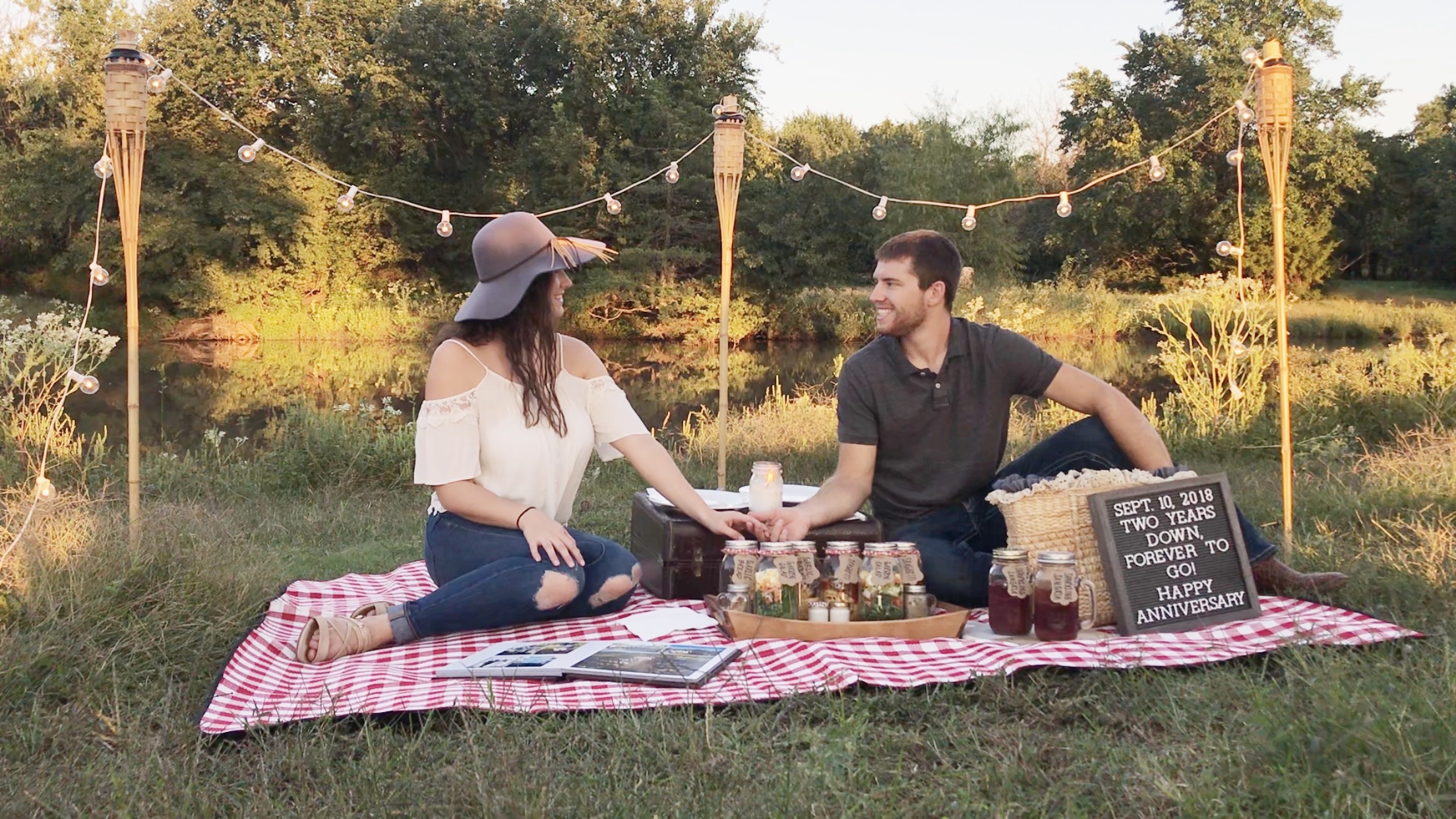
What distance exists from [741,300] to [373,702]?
2285 cm

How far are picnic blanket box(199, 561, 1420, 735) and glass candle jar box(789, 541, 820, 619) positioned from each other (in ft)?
0.56

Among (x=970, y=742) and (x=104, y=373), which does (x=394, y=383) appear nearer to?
(x=104, y=373)

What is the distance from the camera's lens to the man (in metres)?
3.78

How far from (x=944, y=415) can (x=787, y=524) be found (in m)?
0.61

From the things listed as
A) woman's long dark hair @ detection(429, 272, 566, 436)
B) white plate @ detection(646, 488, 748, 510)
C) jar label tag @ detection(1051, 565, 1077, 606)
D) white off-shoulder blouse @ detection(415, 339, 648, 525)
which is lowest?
jar label tag @ detection(1051, 565, 1077, 606)

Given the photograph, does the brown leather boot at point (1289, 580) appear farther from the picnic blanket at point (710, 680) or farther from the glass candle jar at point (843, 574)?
the glass candle jar at point (843, 574)

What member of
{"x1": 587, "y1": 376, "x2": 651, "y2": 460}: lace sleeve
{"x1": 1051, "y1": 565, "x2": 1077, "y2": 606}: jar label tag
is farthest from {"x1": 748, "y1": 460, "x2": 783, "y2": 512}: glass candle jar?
{"x1": 1051, "y1": 565, "x2": 1077, "y2": 606}: jar label tag

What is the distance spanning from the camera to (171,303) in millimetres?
25656

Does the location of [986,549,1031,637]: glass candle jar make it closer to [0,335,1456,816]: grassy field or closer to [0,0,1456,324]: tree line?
[0,335,1456,816]: grassy field

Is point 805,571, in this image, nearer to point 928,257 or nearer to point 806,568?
point 806,568

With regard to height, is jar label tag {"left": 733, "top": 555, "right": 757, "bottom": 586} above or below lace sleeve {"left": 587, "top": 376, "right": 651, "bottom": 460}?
below

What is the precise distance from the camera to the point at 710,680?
287 cm

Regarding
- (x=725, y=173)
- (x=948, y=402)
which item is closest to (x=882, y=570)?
(x=948, y=402)

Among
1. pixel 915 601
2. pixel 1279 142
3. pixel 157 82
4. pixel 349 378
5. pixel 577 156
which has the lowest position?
pixel 915 601
